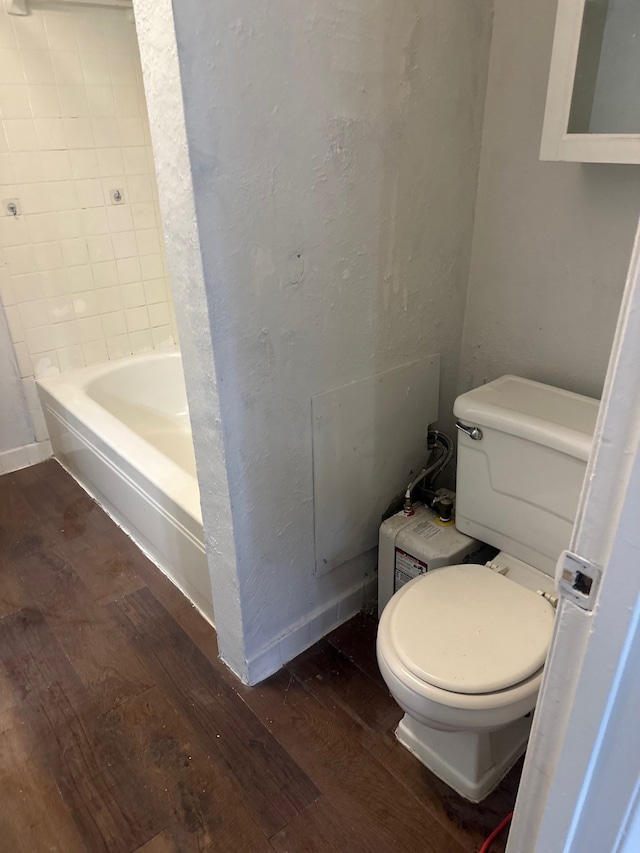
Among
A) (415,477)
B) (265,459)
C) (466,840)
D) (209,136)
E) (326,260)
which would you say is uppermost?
(209,136)

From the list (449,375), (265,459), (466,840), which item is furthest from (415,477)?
(466,840)

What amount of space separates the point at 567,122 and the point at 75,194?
204 centimetres

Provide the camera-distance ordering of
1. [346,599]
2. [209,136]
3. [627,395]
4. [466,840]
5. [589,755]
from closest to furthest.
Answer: [627,395] < [589,755] < [209,136] < [466,840] < [346,599]

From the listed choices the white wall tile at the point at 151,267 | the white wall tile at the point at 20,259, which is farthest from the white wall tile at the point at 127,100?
the white wall tile at the point at 20,259

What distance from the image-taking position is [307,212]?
130 centimetres

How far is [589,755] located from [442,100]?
1439mm

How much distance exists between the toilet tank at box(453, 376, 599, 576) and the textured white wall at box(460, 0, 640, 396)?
0.13 metres

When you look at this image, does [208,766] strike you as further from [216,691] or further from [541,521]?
[541,521]

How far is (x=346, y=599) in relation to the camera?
1.85 m

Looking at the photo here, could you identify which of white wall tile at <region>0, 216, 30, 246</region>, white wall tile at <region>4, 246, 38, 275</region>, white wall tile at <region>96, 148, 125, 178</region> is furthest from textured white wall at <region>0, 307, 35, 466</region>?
white wall tile at <region>96, 148, 125, 178</region>

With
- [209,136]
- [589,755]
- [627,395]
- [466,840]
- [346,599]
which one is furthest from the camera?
[346,599]

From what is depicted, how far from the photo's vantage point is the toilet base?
1362 millimetres

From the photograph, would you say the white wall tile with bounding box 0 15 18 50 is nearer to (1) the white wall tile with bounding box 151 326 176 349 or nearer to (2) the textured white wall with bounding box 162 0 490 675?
(1) the white wall tile with bounding box 151 326 176 349

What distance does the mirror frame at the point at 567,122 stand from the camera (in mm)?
1171
